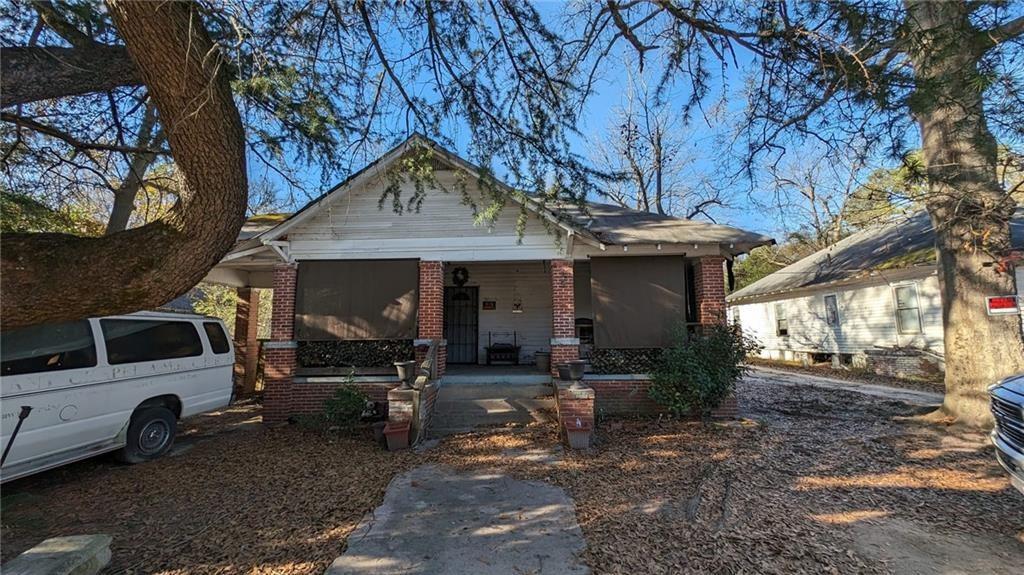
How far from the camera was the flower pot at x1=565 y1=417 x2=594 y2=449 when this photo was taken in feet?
19.6

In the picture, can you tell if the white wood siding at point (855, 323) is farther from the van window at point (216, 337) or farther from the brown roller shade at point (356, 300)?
the van window at point (216, 337)

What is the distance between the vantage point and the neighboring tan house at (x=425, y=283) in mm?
7902

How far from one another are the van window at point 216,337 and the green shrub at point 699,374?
724 centimetres

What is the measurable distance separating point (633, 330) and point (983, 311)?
17.4ft

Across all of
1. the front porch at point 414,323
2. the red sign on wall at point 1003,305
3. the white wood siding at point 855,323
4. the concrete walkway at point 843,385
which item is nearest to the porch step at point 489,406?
the front porch at point 414,323

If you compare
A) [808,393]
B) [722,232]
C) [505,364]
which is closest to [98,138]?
[505,364]

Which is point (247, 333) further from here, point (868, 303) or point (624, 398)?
point (868, 303)

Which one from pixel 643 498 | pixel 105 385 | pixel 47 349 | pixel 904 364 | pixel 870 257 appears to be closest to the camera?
pixel 643 498

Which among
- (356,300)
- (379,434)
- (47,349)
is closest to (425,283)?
(356,300)

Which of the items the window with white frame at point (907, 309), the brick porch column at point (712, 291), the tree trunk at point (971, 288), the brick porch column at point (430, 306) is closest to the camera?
the tree trunk at point (971, 288)

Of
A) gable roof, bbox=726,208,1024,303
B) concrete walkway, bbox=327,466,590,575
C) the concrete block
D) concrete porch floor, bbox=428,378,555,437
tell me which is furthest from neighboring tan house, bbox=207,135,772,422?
gable roof, bbox=726,208,1024,303

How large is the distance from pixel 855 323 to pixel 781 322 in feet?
14.7

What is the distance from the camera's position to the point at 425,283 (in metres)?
8.21

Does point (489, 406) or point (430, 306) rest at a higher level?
point (430, 306)
